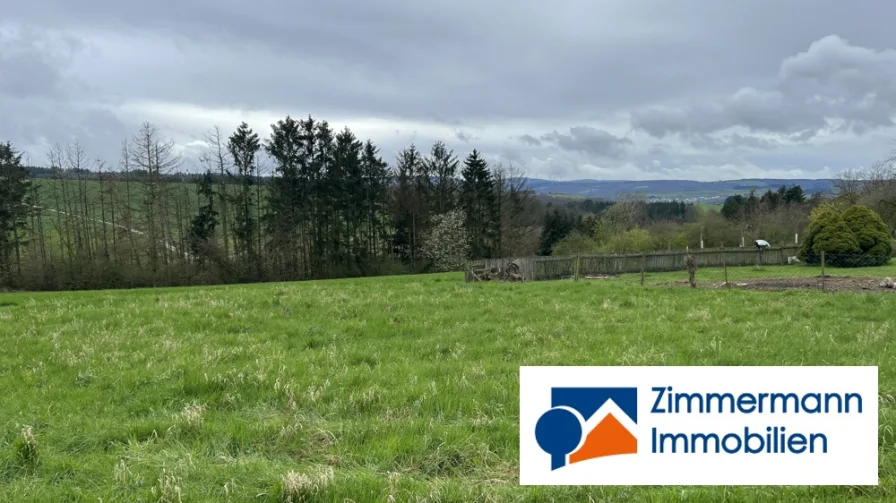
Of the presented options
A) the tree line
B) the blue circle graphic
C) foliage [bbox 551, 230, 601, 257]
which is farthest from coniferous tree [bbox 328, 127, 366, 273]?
the blue circle graphic

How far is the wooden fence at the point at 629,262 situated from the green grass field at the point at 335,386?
1985cm

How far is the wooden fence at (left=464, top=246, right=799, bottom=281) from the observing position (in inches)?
1317

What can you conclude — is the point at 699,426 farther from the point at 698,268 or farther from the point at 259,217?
the point at 259,217

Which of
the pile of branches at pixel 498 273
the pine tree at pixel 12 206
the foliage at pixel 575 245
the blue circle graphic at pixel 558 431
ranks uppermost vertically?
the pine tree at pixel 12 206

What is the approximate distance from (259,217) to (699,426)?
188ft

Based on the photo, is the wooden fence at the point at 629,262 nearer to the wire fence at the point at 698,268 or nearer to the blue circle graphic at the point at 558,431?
the wire fence at the point at 698,268

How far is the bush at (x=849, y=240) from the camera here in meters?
35.2

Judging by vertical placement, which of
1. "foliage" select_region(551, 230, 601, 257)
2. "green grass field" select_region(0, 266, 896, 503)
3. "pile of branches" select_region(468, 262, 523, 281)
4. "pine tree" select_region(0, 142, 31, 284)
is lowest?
"foliage" select_region(551, 230, 601, 257)

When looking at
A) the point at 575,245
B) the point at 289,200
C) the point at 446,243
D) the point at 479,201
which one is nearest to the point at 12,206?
the point at 289,200

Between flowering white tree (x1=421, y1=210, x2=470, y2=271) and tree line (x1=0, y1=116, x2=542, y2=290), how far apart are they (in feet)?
0.43

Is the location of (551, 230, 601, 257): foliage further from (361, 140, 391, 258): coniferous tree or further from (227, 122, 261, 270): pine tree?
(227, 122, 261, 270): pine tree

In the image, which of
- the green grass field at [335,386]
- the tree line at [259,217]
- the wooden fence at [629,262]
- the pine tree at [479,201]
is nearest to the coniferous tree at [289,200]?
the tree line at [259,217]

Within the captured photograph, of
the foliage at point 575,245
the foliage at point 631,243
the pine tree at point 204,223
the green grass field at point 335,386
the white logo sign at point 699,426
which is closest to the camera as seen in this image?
the green grass field at point 335,386

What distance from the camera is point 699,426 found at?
4.16 meters
